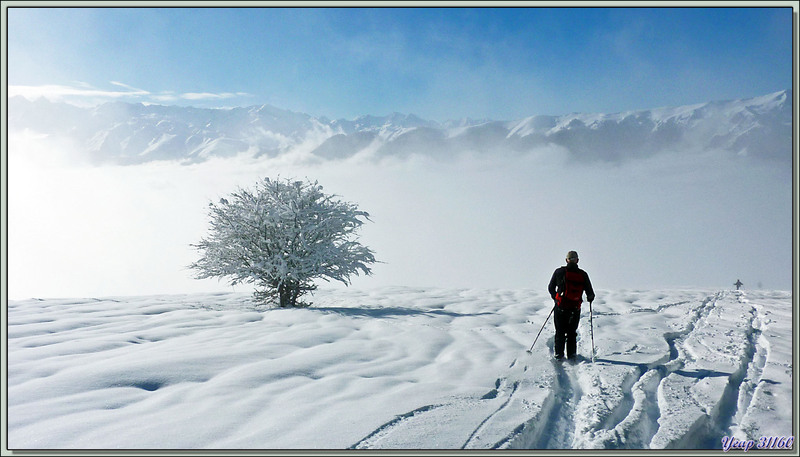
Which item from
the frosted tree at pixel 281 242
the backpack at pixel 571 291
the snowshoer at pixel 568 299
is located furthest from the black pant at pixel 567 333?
the frosted tree at pixel 281 242

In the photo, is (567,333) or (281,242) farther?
(281,242)

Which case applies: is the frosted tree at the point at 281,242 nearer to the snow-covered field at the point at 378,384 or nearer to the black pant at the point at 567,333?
Answer: the snow-covered field at the point at 378,384

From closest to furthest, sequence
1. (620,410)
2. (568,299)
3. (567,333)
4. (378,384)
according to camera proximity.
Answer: (620,410) → (378,384) → (567,333) → (568,299)

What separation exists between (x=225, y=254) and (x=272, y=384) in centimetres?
870

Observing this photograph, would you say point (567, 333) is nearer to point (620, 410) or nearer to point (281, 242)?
point (620, 410)

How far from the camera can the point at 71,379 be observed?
491 cm

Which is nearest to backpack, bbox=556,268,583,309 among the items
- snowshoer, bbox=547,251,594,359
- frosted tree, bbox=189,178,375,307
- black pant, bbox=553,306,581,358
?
snowshoer, bbox=547,251,594,359

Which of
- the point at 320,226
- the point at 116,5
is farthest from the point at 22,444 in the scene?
the point at 320,226

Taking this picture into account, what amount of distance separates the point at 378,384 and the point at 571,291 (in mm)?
3448

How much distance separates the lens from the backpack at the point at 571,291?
23.3ft

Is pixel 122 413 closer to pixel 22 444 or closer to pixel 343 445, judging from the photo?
pixel 22 444

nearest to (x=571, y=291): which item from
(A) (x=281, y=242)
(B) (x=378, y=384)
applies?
(B) (x=378, y=384)

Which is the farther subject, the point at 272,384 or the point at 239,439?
the point at 272,384

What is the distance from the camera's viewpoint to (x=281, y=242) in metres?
12.7
